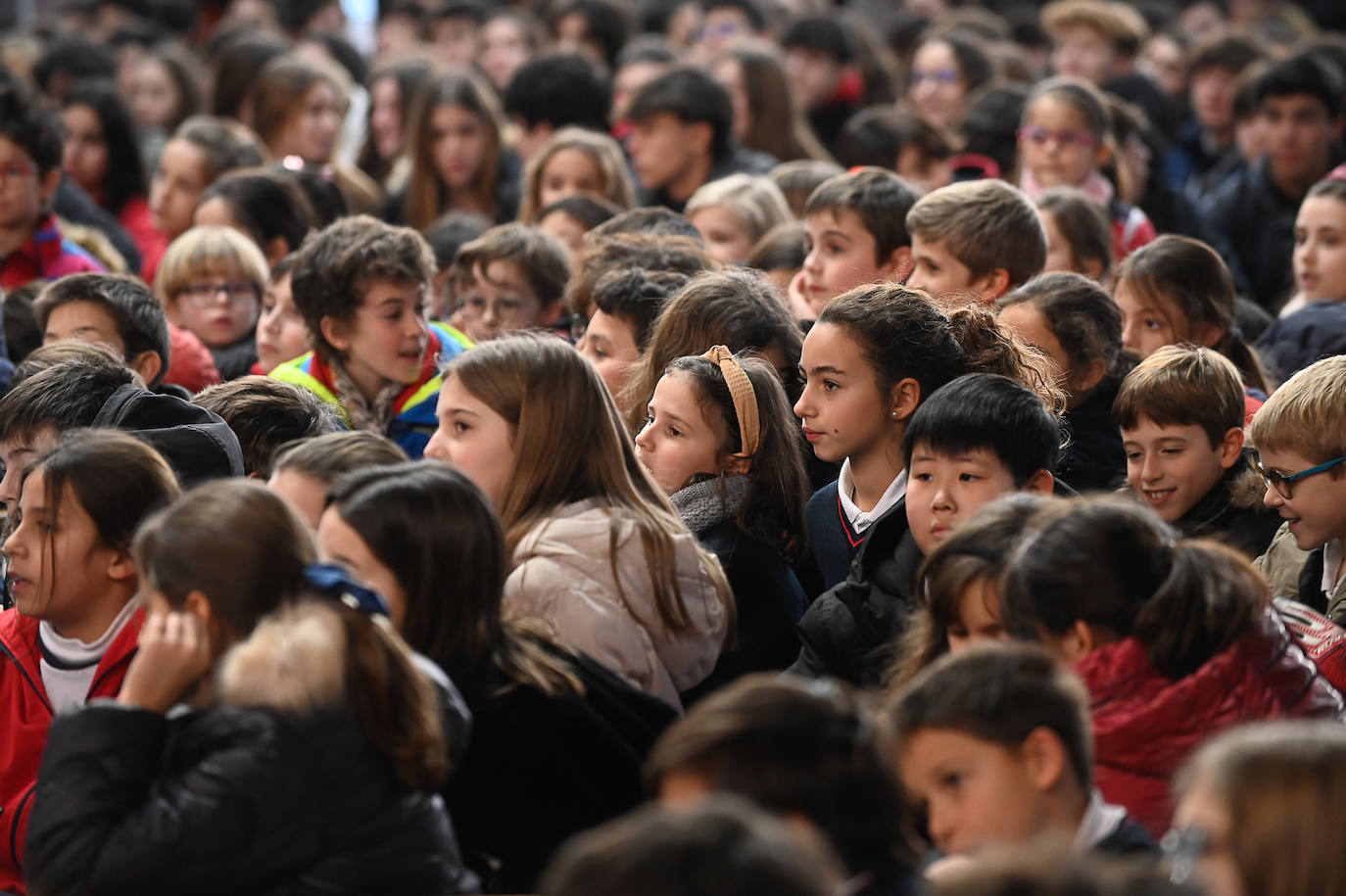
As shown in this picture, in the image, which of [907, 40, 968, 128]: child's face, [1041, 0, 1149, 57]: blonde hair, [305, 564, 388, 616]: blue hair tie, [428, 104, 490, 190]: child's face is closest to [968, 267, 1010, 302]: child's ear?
[305, 564, 388, 616]: blue hair tie

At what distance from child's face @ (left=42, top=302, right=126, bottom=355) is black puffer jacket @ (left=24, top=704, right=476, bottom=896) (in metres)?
2.67

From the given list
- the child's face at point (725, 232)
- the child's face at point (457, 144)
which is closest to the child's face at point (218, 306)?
the child's face at point (725, 232)

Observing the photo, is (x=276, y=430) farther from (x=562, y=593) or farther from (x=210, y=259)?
(x=210, y=259)

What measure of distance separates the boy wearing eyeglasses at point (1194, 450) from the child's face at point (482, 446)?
5.57 feet

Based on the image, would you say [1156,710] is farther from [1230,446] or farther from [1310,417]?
[1230,446]

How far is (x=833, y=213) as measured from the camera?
5645mm

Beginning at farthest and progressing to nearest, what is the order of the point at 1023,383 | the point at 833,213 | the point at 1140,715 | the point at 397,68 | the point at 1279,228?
1. the point at 397,68
2. the point at 1279,228
3. the point at 833,213
4. the point at 1023,383
5. the point at 1140,715

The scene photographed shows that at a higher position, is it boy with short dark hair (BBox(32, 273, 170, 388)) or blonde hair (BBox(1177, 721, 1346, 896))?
blonde hair (BBox(1177, 721, 1346, 896))

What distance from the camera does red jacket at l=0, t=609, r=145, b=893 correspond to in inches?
A: 132

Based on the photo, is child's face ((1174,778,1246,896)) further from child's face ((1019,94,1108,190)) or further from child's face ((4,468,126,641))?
child's face ((1019,94,1108,190))

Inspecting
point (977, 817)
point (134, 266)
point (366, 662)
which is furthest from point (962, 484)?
point (134, 266)

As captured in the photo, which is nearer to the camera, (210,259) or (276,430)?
(276,430)

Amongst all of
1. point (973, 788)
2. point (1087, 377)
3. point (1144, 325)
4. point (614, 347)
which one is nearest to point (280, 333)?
point (614, 347)

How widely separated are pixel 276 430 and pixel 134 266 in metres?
3.94
